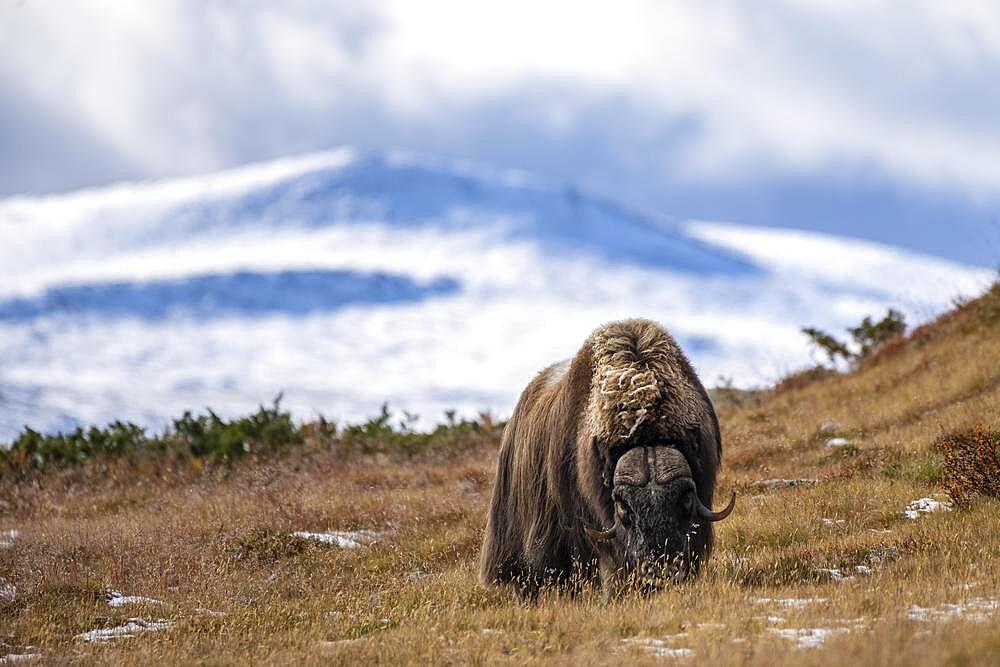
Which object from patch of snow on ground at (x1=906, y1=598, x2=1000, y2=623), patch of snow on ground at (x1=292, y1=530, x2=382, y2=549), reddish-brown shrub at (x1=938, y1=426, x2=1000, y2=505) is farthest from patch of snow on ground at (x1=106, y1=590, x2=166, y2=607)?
reddish-brown shrub at (x1=938, y1=426, x2=1000, y2=505)

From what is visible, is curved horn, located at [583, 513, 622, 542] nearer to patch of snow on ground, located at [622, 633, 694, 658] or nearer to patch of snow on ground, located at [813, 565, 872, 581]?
patch of snow on ground, located at [622, 633, 694, 658]

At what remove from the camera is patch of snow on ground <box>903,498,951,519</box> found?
538 inches

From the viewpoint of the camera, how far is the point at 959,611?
9055 mm

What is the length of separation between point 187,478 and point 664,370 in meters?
13.3

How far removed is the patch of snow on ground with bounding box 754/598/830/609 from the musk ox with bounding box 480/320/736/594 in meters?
0.61

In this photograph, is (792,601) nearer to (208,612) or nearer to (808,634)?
(808,634)

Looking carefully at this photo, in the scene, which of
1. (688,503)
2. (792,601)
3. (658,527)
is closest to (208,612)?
(658,527)

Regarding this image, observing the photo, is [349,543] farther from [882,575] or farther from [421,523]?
[882,575]

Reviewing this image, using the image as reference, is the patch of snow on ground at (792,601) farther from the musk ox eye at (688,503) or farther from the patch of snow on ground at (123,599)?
the patch of snow on ground at (123,599)

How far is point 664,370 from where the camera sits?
1095cm

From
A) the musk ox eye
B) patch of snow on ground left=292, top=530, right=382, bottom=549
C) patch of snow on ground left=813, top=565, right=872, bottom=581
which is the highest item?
the musk ox eye

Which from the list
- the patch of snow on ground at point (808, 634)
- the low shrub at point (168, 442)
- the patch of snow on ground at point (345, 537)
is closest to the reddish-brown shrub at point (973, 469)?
the patch of snow on ground at point (808, 634)

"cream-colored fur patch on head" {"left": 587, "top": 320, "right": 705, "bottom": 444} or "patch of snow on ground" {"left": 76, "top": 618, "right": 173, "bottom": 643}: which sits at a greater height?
"cream-colored fur patch on head" {"left": 587, "top": 320, "right": 705, "bottom": 444}

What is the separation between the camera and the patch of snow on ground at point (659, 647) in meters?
8.49
